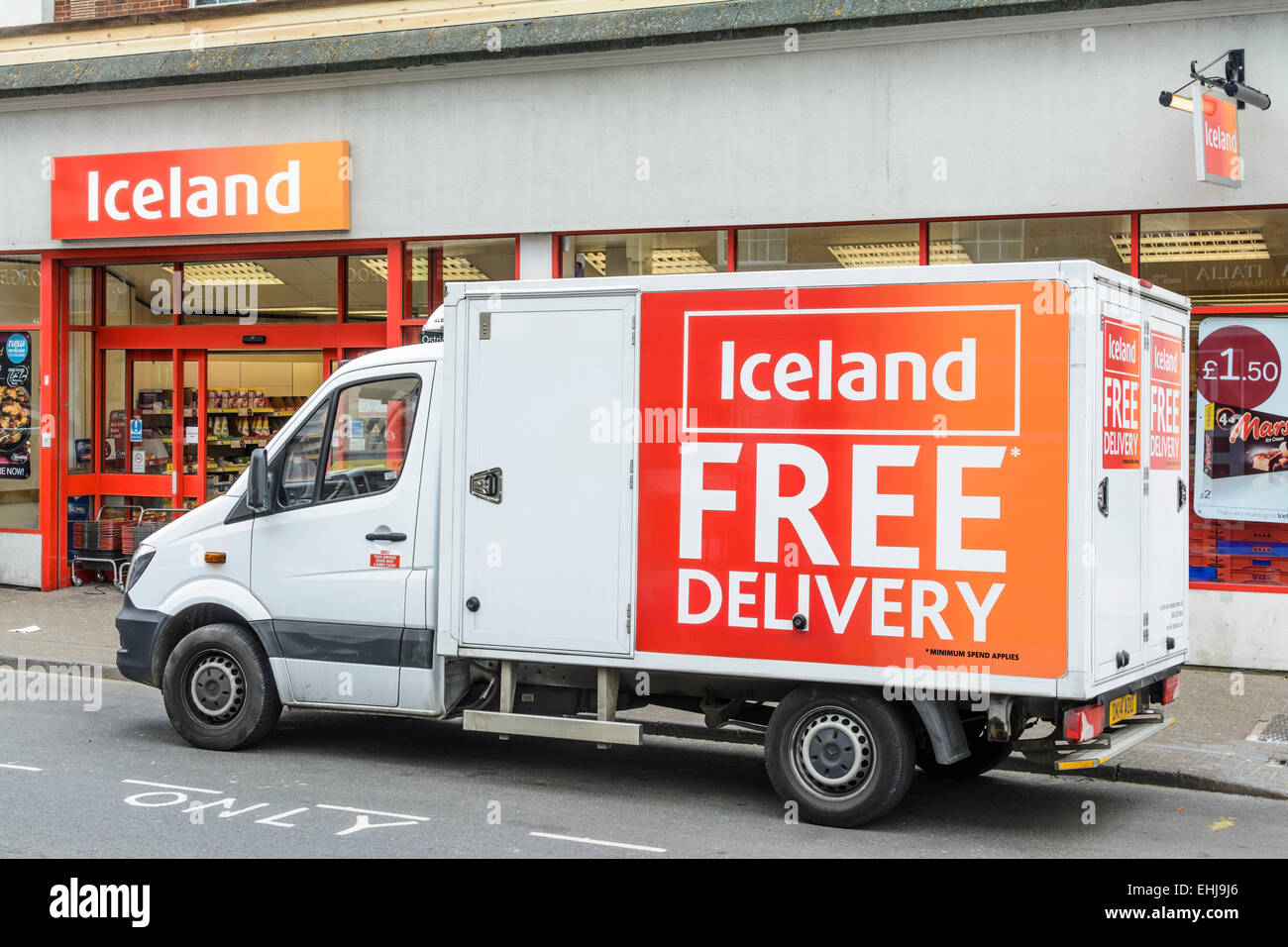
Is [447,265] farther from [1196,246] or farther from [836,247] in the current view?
[1196,246]

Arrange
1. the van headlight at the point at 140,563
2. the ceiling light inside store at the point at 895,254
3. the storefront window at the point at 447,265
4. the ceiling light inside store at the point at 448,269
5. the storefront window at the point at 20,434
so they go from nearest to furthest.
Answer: the van headlight at the point at 140,563, the ceiling light inside store at the point at 895,254, the storefront window at the point at 447,265, the ceiling light inside store at the point at 448,269, the storefront window at the point at 20,434

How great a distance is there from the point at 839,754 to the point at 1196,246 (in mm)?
6666

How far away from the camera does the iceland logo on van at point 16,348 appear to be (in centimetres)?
1584

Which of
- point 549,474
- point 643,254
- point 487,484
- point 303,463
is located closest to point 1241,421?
point 643,254

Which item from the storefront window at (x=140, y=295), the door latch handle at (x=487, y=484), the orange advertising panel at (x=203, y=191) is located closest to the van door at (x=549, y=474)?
the door latch handle at (x=487, y=484)

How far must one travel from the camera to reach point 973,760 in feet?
26.6

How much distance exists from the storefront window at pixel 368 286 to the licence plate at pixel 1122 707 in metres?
9.26

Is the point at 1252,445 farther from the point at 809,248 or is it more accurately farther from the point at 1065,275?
the point at 1065,275

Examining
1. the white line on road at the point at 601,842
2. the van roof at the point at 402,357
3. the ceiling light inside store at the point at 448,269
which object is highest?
the ceiling light inside store at the point at 448,269

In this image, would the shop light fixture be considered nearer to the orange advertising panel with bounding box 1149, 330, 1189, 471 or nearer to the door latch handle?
the orange advertising panel with bounding box 1149, 330, 1189, 471

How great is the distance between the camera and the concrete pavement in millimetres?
8297

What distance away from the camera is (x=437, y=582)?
→ 800 cm

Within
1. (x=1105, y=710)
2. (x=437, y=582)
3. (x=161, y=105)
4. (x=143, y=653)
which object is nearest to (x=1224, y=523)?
(x=1105, y=710)

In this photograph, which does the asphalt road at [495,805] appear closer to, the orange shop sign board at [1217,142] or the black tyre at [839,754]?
the black tyre at [839,754]
